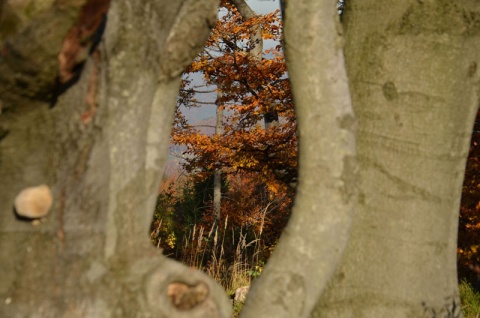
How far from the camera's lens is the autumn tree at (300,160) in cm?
139

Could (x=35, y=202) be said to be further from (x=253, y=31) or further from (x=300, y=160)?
(x=253, y=31)

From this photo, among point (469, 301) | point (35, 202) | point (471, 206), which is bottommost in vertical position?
point (469, 301)

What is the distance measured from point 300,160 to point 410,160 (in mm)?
641

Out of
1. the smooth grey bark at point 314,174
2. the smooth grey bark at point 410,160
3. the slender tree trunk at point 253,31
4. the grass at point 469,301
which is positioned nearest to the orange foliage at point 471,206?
the grass at point 469,301

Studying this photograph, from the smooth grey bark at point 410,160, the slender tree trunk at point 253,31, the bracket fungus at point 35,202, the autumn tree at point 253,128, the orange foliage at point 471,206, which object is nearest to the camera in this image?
the bracket fungus at point 35,202

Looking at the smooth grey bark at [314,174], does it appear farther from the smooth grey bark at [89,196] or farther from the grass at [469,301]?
the grass at [469,301]

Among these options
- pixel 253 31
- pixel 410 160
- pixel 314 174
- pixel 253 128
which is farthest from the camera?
pixel 253 31

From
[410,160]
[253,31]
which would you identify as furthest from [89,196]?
[253,31]

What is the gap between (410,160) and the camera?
2.20 meters

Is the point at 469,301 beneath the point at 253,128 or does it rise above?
beneath

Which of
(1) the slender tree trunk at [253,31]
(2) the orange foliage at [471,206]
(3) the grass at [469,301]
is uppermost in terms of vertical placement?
(1) the slender tree trunk at [253,31]

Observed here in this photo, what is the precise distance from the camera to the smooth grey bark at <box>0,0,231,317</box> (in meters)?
1.39

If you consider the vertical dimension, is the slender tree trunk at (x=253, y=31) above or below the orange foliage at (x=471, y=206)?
above

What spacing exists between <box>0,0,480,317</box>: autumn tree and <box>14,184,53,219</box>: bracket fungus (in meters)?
0.02
